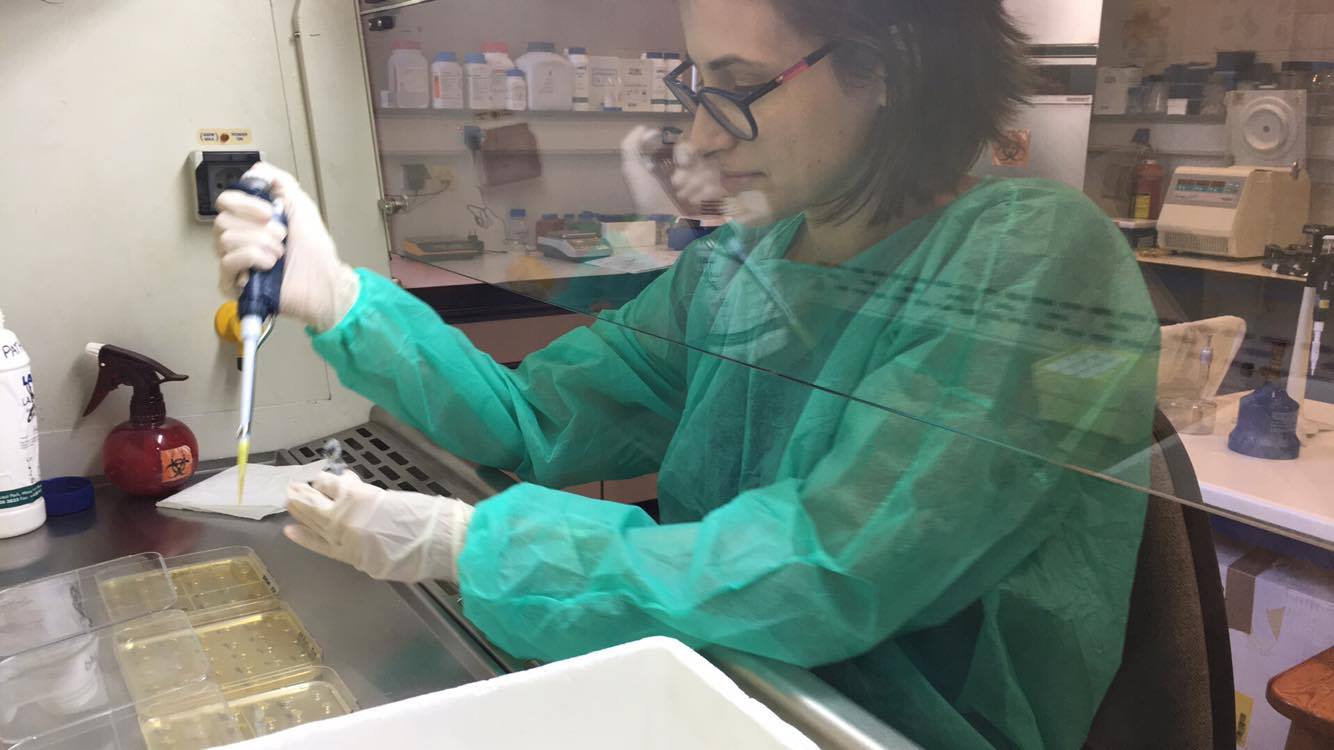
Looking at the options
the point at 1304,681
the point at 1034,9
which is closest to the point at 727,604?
the point at 1034,9

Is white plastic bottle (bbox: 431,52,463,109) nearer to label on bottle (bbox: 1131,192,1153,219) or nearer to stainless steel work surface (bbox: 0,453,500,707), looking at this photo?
stainless steel work surface (bbox: 0,453,500,707)

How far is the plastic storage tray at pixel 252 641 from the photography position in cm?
107

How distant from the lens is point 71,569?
137cm

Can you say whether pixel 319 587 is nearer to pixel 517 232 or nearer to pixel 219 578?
pixel 219 578

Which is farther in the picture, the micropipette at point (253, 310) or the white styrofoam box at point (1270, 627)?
the white styrofoam box at point (1270, 627)

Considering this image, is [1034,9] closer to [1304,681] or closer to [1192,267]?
[1192,267]

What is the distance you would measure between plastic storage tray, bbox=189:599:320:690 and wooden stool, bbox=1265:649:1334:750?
1.50 metres

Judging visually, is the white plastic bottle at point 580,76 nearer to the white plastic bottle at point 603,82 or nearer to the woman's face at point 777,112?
the white plastic bottle at point 603,82

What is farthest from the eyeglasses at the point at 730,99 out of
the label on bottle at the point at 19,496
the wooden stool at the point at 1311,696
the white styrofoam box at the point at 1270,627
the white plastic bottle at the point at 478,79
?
the white styrofoam box at the point at 1270,627

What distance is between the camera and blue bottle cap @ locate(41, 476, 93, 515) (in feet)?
5.15

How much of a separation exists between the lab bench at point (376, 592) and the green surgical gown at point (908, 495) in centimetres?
7

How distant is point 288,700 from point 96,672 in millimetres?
215

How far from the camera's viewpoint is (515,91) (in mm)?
1399

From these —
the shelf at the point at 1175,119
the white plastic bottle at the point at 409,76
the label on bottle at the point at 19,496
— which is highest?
the white plastic bottle at the point at 409,76
